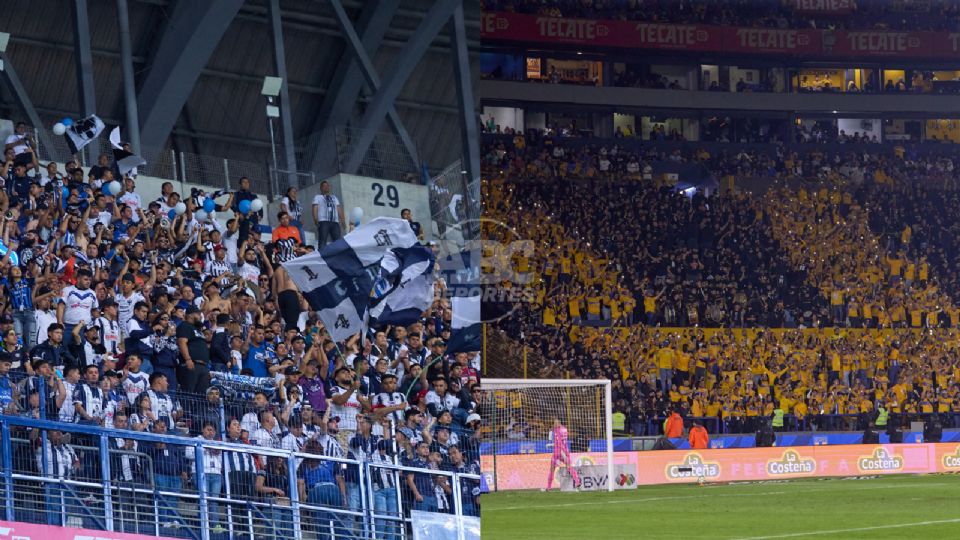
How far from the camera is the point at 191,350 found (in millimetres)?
11383

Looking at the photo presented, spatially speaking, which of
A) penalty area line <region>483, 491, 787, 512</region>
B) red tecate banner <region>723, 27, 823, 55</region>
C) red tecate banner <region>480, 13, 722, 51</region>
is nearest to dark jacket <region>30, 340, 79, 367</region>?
penalty area line <region>483, 491, 787, 512</region>

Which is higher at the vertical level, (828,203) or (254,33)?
(254,33)

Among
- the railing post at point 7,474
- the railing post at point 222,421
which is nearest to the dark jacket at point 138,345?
the railing post at point 222,421

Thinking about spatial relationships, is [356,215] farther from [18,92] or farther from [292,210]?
[18,92]

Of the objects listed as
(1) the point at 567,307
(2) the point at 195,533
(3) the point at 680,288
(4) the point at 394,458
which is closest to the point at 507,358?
(1) the point at 567,307

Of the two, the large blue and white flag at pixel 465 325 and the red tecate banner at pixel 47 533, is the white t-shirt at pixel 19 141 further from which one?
the red tecate banner at pixel 47 533

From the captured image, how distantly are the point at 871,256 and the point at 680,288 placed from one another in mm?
6178

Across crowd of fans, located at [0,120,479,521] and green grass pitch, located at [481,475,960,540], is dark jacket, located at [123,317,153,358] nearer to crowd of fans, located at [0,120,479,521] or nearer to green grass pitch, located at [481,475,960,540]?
crowd of fans, located at [0,120,479,521]

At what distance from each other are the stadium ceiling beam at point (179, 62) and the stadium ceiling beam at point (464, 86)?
4.51 metres

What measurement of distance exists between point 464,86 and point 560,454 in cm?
803

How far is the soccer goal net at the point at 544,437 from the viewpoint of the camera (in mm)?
18453

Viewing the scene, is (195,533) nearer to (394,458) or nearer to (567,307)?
(394,458)

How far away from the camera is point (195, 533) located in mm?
9406

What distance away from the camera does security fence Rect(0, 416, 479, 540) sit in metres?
8.81
